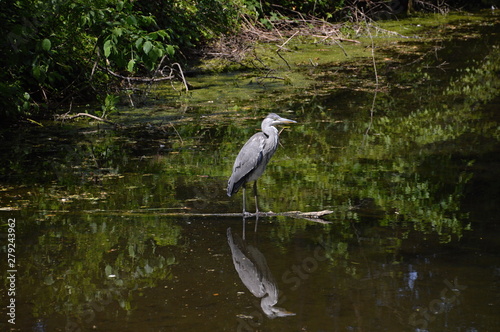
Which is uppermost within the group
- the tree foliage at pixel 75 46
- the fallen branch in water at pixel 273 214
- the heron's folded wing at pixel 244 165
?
the tree foliage at pixel 75 46

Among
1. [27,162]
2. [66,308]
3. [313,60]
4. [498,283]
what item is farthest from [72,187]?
[313,60]

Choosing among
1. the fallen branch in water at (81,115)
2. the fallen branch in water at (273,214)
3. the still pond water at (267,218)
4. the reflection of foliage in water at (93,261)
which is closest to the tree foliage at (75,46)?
the fallen branch in water at (81,115)

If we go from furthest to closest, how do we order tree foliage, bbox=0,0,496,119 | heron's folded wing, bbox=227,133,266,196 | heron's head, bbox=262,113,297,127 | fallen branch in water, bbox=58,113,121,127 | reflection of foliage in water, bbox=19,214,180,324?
1. fallen branch in water, bbox=58,113,121,127
2. tree foliage, bbox=0,0,496,119
3. heron's head, bbox=262,113,297,127
4. heron's folded wing, bbox=227,133,266,196
5. reflection of foliage in water, bbox=19,214,180,324

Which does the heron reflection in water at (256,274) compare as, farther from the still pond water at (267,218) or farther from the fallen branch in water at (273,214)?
the fallen branch in water at (273,214)

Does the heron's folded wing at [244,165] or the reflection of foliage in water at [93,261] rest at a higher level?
the heron's folded wing at [244,165]

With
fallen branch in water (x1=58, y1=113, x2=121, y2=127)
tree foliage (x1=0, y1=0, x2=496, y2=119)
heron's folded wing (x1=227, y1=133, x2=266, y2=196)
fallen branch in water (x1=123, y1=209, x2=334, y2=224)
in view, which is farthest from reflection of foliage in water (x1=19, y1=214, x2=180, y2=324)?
fallen branch in water (x1=58, y1=113, x2=121, y2=127)

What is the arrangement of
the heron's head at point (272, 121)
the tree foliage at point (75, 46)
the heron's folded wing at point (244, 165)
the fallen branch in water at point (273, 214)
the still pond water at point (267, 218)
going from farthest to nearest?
1. the tree foliage at point (75, 46)
2. the heron's head at point (272, 121)
3. the heron's folded wing at point (244, 165)
4. the fallen branch in water at point (273, 214)
5. the still pond water at point (267, 218)

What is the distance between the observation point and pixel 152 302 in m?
4.10

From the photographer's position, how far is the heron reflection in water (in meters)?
3.98

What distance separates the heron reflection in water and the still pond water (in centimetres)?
2

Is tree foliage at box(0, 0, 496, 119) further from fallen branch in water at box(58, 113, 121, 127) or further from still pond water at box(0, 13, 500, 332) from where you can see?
still pond water at box(0, 13, 500, 332)

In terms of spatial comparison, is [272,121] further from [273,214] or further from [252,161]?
[273,214]

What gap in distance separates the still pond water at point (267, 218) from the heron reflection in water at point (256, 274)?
0.05ft

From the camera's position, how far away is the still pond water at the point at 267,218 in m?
3.98
